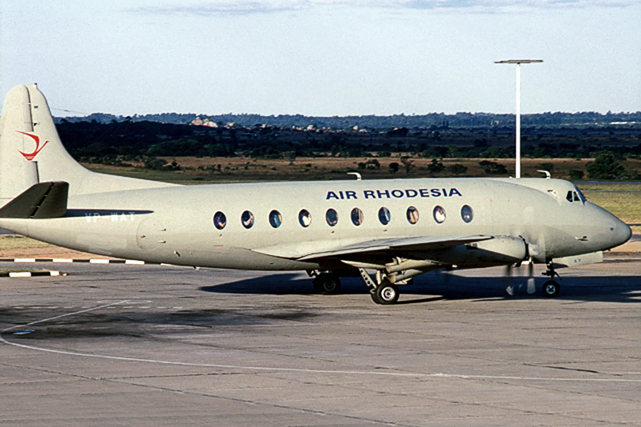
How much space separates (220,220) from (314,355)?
10309 mm

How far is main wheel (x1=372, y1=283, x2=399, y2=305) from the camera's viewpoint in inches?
1233

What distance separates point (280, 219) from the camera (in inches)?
1256

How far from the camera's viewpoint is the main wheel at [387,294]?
1233 inches

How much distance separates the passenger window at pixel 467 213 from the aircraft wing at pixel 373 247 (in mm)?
1464

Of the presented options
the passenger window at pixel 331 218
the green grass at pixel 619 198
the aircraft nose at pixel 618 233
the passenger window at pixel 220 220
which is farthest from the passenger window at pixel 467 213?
the green grass at pixel 619 198

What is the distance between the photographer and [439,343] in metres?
24.0

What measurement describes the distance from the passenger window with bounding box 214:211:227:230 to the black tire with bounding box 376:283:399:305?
5.78 meters

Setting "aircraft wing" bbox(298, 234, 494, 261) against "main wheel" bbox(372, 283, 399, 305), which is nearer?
"aircraft wing" bbox(298, 234, 494, 261)

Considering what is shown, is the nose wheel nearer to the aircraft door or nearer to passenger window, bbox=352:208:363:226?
passenger window, bbox=352:208:363:226

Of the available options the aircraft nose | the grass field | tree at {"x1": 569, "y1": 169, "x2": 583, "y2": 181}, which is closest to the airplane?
the aircraft nose

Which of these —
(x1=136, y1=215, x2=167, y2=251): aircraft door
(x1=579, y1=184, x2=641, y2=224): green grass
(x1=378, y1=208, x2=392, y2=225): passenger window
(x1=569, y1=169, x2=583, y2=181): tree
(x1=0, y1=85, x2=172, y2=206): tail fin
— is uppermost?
(x1=0, y1=85, x2=172, y2=206): tail fin

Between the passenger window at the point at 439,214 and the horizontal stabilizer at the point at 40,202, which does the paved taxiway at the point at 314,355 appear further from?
the horizontal stabilizer at the point at 40,202

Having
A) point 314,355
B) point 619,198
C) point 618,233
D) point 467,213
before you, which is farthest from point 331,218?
point 619,198

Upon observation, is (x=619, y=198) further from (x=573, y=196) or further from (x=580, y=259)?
(x=573, y=196)
